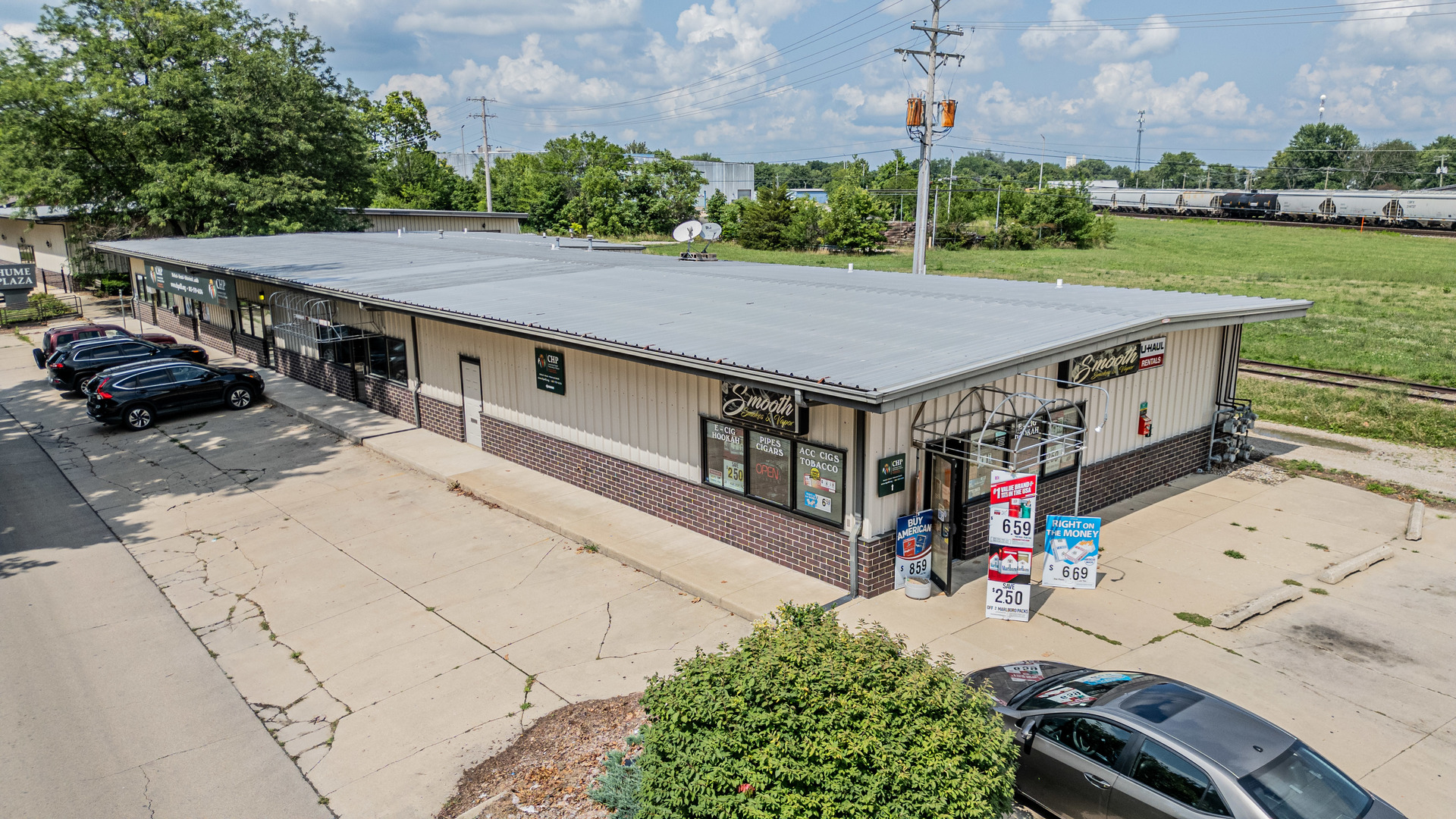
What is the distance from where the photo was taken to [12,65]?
40.6m

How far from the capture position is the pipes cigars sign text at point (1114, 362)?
13336 mm

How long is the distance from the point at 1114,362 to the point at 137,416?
22057 millimetres

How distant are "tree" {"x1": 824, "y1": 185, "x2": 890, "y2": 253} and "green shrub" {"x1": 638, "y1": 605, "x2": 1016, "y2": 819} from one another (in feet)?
200

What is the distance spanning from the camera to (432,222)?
59.9 m

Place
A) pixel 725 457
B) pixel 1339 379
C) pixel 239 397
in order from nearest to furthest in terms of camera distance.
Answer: pixel 725 457 < pixel 239 397 < pixel 1339 379

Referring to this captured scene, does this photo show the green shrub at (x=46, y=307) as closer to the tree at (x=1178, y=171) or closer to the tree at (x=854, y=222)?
the tree at (x=854, y=222)

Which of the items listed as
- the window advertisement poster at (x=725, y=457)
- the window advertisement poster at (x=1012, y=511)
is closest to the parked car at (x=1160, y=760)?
the window advertisement poster at (x=1012, y=511)

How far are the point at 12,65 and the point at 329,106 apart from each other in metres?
13.3

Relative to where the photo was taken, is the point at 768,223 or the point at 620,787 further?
the point at 768,223

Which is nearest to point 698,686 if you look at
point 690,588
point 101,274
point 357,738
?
point 357,738

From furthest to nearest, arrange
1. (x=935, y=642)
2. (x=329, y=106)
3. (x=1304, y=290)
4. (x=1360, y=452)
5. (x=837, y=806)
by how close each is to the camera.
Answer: (x=329, y=106) < (x=1304, y=290) < (x=1360, y=452) < (x=935, y=642) < (x=837, y=806)

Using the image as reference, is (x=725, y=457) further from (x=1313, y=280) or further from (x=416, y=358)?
(x=1313, y=280)

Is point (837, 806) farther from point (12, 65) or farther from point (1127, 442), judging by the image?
point (12, 65)

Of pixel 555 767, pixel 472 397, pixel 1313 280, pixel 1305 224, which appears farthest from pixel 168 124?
pixel 1305 224
